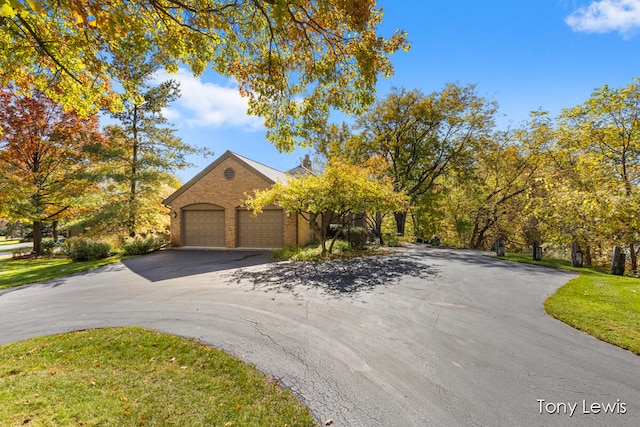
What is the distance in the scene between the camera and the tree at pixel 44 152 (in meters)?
15.0

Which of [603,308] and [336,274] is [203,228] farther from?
[603,308]

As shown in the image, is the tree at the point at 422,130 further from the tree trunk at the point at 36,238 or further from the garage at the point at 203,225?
the tree trunk at the point at 36,238

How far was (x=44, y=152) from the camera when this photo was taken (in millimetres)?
16391

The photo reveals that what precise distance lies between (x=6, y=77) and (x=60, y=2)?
4.95 meters

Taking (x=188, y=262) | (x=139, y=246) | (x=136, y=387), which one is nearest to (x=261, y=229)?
(x=188, y=262)

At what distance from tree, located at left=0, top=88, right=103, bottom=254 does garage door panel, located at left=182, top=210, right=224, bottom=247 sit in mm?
6038

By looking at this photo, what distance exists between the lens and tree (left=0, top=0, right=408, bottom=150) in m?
5.39

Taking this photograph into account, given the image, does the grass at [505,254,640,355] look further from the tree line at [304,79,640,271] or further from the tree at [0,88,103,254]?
the tree at [0,88,103,254]

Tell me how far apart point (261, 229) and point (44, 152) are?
47.8 feet

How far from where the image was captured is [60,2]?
356 centimetres

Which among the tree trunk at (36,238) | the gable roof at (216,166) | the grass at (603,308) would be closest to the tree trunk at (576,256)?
the grass at (603,308)

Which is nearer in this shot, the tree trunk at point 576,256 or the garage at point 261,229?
the tree trunk at point 576,256

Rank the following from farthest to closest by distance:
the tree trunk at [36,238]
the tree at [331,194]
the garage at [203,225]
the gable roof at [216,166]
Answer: the tree trunk at [36,238] < the garage at [203,225] < the gable roof at [216,166] < the tree at [331,194]

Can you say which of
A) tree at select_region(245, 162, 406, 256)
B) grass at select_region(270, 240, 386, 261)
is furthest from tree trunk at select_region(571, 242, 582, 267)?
tree at select_region(245, 162, 406, 256)
